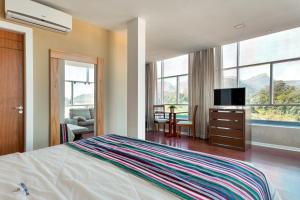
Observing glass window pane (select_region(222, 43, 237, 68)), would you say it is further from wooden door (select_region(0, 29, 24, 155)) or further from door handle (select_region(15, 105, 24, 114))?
door handle (select_region(15, 105, 24, 114))

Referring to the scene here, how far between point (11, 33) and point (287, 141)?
5.26 m

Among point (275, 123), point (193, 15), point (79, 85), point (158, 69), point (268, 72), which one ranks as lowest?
point (275, 123)

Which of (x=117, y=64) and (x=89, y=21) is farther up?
(x=89, y=21)

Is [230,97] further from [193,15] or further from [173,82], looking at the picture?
[173,82]

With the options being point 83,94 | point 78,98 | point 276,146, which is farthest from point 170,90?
point 78,98

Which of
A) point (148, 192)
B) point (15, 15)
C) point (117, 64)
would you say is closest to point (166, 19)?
point (117, 64)

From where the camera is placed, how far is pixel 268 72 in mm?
3938

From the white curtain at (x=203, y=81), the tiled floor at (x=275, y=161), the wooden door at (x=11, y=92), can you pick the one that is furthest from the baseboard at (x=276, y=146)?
the wooden door at (x=11, y=92)

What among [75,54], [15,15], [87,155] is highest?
[15,15]

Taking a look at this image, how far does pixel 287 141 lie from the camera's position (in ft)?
11.7

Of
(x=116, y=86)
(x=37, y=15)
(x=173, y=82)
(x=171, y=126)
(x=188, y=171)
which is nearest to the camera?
(x=188, y=171)

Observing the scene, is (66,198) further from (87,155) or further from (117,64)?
(117,64)

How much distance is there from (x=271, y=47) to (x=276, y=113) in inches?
59.4

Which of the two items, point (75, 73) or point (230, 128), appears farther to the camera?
point (230, 128)
